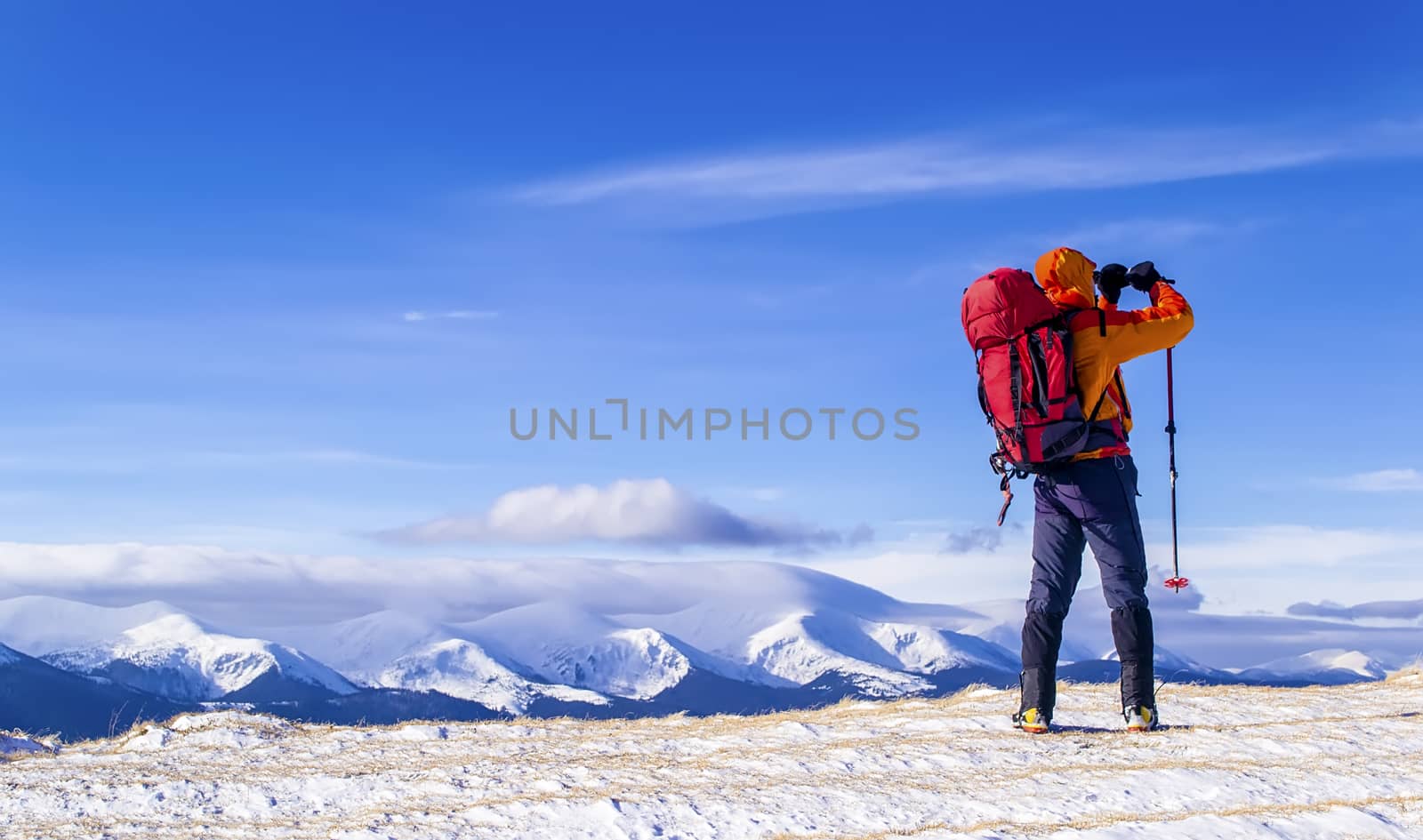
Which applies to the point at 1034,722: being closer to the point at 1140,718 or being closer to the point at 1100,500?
the point at 1140,718

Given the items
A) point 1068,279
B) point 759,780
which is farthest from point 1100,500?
point 759,780

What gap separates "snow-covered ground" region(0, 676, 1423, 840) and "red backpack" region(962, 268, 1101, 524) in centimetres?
278

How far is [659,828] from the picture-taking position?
328 inches

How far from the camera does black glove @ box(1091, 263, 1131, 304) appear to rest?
37.1ft

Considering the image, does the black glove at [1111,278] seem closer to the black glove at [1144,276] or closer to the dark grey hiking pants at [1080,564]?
the black glove at [1144,276]

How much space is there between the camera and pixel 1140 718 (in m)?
11.4

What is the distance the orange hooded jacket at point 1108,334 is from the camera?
10.7 meters

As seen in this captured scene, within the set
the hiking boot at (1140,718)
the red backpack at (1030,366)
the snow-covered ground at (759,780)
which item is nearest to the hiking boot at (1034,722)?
the snow-covered ground at (759,780)

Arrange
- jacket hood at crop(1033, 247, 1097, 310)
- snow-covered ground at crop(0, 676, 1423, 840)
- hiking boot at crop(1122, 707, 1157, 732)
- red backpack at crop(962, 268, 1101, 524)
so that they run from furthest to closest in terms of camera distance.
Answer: hiking boot at crop(1122, 707, 1157, 732)
jacket hood at crop(1033, 247, 1097, 310)
red backpack at crop(962, 268, 1101, 524)
snow-covered ground at crop(0, 676, 1423, 840)

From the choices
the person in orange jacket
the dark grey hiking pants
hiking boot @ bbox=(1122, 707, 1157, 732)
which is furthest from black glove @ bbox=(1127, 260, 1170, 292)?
hiking boot @ bbox=(1122, 707, 1157, 732)

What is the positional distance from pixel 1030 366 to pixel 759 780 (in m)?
4.46

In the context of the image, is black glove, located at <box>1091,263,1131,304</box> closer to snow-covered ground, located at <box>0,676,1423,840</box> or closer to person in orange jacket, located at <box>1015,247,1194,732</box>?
person in orange jacket, located at <box>1015,247,1194,732</box>

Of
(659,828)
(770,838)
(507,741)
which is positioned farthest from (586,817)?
(507,741)

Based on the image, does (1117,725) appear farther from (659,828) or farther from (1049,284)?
(659,828)
